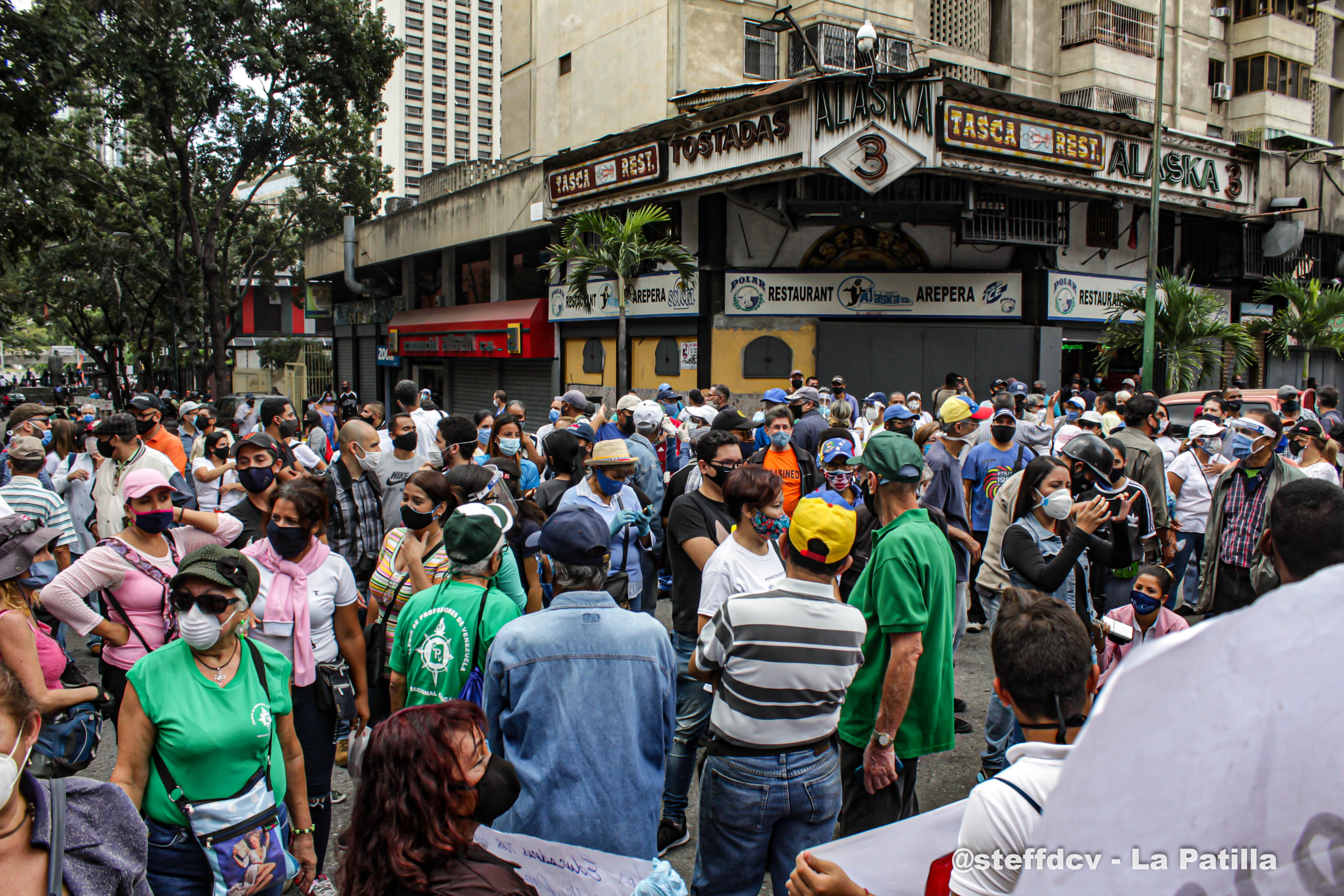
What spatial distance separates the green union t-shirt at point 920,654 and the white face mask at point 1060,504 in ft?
3.24

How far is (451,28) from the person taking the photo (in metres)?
106

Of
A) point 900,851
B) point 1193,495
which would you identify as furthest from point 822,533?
point 1193,495

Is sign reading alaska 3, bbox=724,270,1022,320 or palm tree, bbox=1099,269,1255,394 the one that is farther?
sign reading alaska 3, bbox=724,270,1022,320

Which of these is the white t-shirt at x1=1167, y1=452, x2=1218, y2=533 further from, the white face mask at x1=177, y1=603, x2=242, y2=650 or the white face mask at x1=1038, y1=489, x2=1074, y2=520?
the white face mask at x1=177, y1=603, x2=242, y2=650

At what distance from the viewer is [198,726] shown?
2693 millimetres

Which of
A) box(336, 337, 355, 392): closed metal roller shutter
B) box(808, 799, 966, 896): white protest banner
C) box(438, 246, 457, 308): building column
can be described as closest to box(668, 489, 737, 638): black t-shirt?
box(808, 799, 966, 896): white protest banner

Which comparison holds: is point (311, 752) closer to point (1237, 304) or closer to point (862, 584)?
point (862, 584)

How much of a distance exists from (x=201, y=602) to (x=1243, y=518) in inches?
224

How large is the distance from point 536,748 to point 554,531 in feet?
2.24

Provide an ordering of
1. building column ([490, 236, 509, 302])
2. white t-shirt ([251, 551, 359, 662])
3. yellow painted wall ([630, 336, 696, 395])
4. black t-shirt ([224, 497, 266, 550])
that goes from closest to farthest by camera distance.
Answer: white t-shirt ([251, 551, 359, 662]) → black t-shirt ([224, 497, 266, 550]) → yellow painted wall ([630, 336, 696, 395]) → building column ([490, 236, 509, 302])

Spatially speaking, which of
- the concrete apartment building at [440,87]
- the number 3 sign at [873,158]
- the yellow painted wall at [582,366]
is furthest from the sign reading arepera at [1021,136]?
the concrete apartment building at [440,87]

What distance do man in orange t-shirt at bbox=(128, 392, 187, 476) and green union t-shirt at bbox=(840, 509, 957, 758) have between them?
6.46 m

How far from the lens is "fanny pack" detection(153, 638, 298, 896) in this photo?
269 cm

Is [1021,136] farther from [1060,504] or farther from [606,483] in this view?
[606,483]
